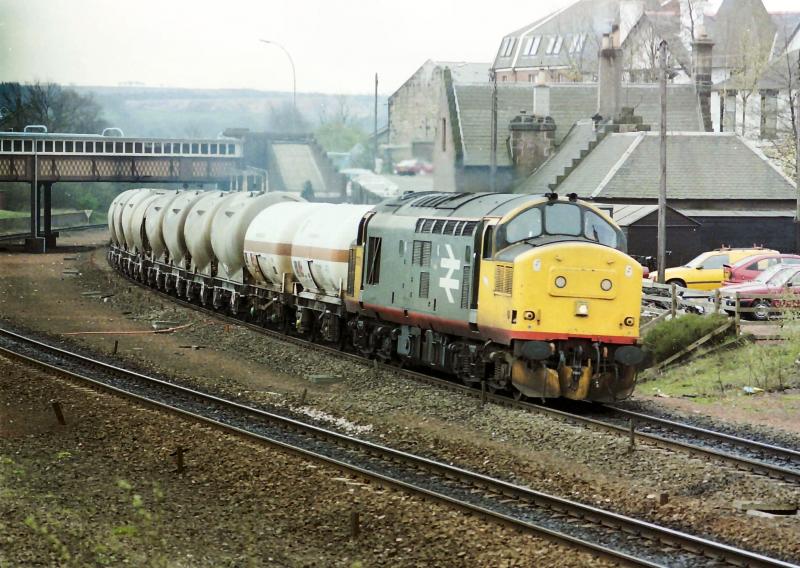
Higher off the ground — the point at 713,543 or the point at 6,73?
the point at 6,73

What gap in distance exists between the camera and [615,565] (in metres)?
11.7

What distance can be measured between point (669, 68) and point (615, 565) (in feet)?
221

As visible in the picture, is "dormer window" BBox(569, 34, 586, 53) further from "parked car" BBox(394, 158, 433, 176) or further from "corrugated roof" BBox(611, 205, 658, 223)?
"corrugated roof" BBox(611, 205, 658, 223)

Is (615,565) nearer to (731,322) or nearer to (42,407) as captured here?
(42,407)

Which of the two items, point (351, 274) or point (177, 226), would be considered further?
point (177, 226)

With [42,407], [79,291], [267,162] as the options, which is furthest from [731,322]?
[267,162]

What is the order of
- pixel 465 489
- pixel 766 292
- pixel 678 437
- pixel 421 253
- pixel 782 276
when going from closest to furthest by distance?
pixel 465 489, pixel 678 437, pixel 421 253, pixel 766 292, pixel 782 276

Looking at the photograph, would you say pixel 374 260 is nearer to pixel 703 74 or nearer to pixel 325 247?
pixel 325 247

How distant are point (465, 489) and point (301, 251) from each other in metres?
15.4

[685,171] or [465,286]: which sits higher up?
[685,171]

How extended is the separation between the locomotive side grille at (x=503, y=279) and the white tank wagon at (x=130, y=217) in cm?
2712

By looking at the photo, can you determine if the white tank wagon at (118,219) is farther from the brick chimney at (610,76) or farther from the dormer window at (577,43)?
the brick chimney at (610,76)

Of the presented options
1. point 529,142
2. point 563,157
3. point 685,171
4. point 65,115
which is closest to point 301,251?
point 65,115

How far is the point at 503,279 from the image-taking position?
19797 millimetres
